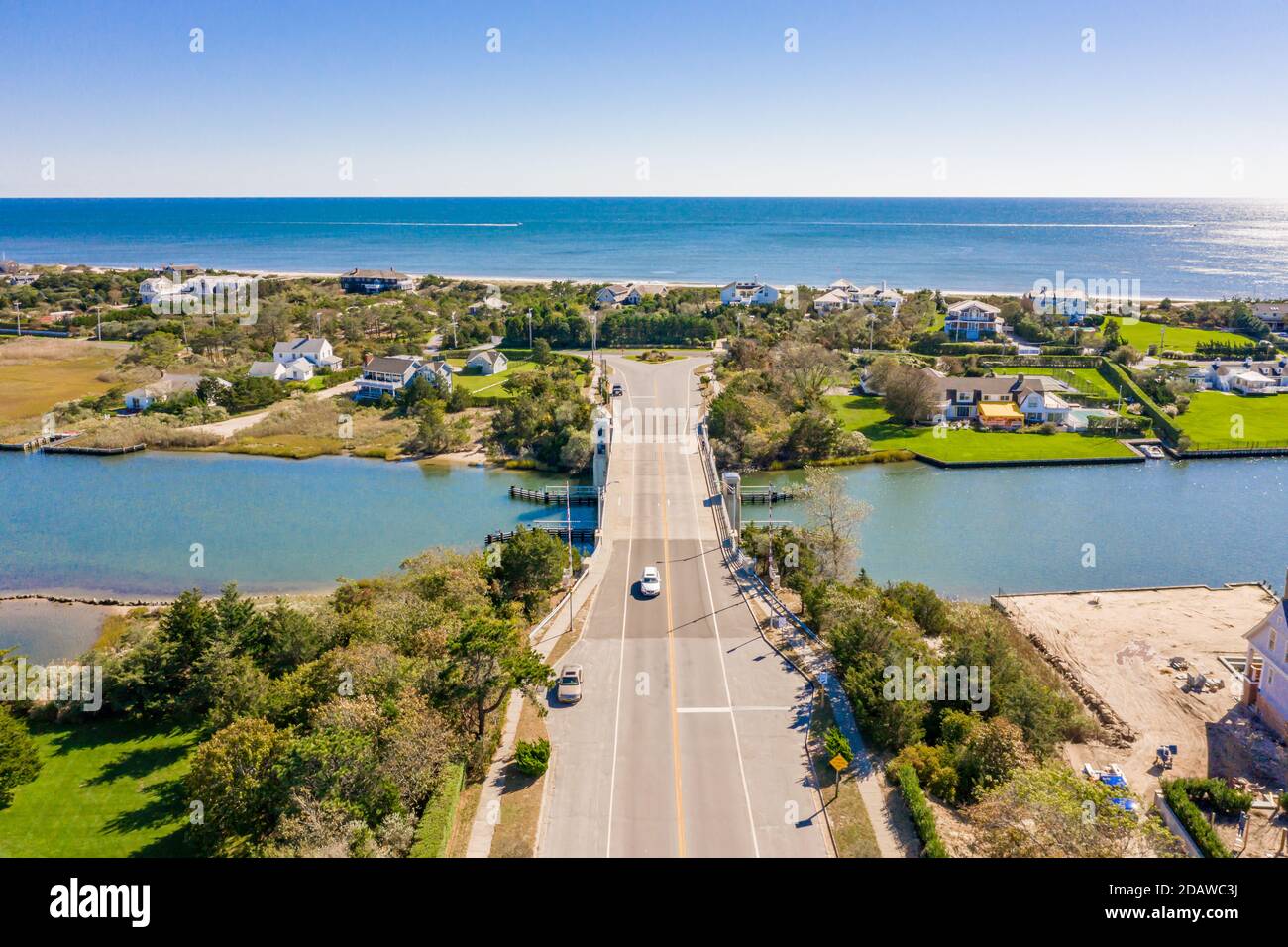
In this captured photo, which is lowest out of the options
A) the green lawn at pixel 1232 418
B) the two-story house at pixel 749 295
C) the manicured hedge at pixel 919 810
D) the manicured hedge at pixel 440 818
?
the manicured hedge at pixel 919 810

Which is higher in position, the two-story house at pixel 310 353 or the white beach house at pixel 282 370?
the two-story house at pixel 310 353

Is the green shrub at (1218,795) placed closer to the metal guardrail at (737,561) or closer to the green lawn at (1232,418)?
the metal guardrail at (737,561)

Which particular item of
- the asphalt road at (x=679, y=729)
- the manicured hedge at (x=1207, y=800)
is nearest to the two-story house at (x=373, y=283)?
the asphalt road at (x=679, y=729)

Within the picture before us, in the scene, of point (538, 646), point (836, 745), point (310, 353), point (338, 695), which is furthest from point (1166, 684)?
point (310, 353)

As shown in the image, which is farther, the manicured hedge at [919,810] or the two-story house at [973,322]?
the two-story house at [973,322]

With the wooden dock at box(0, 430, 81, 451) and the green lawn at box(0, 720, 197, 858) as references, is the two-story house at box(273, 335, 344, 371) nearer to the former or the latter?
the wooden dock at box(0, 430, 81, 451)

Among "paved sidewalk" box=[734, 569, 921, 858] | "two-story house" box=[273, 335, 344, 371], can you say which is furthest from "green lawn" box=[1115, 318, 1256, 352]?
"two-story house" box=[273, 335, 344, 371]

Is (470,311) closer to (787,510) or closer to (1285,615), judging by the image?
(787,510)

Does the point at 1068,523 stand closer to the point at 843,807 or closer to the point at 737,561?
the point at 737,561
